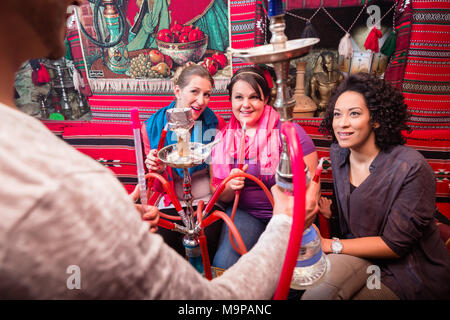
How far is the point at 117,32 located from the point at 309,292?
2.96 metres

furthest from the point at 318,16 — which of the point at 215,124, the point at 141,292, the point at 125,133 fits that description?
the point at 141,292

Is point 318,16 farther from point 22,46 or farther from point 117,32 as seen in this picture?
point 22,46

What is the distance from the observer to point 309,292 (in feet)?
4.02

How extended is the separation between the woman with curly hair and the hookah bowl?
53 cm

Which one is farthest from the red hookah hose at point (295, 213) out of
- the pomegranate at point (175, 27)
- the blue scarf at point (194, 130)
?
the pomegranate at point (175, 27)

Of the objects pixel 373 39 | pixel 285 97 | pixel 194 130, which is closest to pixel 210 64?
pixel 194 130

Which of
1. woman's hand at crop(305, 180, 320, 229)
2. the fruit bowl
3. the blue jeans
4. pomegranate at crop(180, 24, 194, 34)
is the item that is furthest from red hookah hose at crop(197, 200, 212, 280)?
pomegranate at crop(180, 24, 194, 34)

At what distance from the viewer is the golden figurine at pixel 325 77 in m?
2.50

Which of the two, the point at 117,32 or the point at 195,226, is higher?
the point at 117,32

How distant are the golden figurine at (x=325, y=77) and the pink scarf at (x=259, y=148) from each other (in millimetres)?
912

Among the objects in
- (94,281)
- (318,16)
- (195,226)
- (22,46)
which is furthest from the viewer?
(318,16)

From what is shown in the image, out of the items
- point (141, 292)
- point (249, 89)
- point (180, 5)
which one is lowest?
point (141, 292)

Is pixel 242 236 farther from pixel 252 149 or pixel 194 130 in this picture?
pixel 194 130

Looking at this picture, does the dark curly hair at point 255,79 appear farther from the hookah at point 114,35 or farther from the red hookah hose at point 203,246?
the hookah at point 114,35
